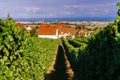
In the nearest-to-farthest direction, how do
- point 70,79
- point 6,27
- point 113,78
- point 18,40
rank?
point 113,78, point 6,27, point 18,40, point 70,79

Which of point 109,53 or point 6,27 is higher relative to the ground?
point 6,27

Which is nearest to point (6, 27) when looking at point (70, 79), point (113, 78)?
point (113, 78)

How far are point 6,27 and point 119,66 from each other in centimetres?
357

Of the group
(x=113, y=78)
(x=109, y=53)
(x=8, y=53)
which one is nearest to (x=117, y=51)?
(x=113, y=78)

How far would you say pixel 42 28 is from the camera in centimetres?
13075

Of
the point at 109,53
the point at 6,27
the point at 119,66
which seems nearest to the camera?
the point at 119,66

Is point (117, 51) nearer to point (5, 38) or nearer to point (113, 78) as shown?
point (113, 78)

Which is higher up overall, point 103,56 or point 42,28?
point 103,56


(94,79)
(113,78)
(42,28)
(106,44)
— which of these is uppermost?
(106,44)

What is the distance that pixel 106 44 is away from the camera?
8523 mm

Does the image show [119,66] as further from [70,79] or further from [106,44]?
[70,79]

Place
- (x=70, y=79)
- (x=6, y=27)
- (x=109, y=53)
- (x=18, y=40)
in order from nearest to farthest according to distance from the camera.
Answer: (x=109, y=53), (x=6, y=27), (x=18, y=40), (x=70, y=79)

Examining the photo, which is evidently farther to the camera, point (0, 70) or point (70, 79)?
point (70, 79)

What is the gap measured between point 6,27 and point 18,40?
1009 millimetres
